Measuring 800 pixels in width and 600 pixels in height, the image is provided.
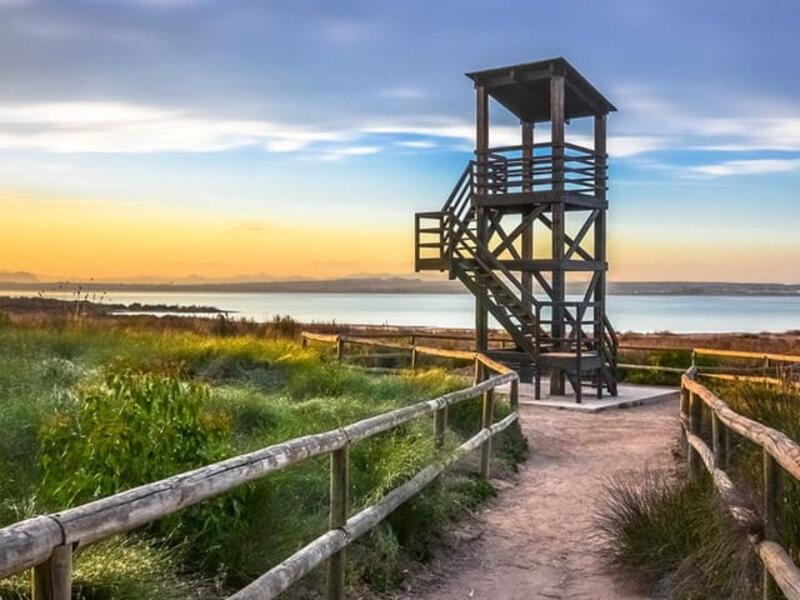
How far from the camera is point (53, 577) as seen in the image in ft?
8.38

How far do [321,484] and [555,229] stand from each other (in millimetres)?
10935

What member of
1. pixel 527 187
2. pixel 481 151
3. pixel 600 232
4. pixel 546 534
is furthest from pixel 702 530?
pixel 600 232

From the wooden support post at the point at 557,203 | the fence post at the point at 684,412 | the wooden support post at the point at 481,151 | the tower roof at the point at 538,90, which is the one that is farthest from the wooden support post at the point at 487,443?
the tower roof at the point at 538,90

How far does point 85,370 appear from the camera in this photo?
33.7 ft

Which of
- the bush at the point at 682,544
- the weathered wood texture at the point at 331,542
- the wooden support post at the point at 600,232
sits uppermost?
the wooden support post at the point at 600,232

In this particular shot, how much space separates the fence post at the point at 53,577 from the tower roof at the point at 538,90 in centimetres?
1468

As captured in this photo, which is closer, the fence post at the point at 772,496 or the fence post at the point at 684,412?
the fence post at the point at 772,496

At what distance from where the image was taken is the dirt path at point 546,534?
5789mm

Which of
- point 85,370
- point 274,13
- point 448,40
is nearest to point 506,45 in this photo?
point 448,40

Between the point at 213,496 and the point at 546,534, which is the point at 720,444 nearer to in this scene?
the point at 546,534

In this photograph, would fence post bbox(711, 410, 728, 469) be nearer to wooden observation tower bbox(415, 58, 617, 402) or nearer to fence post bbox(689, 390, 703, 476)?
fence post bbox(689, 390, 703, 476)

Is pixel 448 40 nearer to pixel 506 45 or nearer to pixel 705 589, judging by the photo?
pixel 506 45

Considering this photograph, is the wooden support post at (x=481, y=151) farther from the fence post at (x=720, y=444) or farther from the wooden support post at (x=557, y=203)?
the fence post at (x=720, y=444)

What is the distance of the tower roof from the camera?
1633 centimetres
